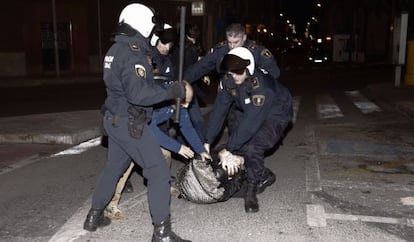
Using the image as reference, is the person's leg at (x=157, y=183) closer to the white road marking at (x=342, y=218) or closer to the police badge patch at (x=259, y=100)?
the police badge patch at (x=259, y=100)

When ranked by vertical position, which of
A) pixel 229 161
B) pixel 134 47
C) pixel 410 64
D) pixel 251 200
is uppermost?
pixel 134 47

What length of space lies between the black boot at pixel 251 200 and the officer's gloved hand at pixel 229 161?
0.24 meters

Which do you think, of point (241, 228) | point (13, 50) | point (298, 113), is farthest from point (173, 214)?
point (13, 50)

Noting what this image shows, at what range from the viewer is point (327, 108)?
11.9 meters

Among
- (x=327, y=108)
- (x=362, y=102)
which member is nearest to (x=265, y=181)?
(x=327, y=108)

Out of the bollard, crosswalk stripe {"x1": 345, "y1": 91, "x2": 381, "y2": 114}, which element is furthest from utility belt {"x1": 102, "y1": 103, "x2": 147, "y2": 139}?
the bollard

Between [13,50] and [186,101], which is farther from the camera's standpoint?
[13,50]

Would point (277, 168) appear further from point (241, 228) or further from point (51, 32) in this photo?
point (51, 32)

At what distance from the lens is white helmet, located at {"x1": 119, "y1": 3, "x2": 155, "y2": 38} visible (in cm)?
380

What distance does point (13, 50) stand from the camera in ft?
69.2

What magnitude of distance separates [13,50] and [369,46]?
30329 mm

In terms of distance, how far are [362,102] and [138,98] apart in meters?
10.4

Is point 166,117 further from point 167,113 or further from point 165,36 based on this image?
point 165,36

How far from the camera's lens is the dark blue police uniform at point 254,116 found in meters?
4.77
